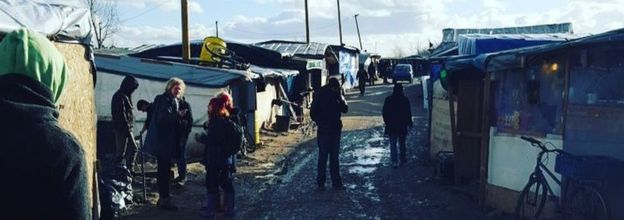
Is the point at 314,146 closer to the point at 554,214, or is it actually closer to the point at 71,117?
the point at 554,214

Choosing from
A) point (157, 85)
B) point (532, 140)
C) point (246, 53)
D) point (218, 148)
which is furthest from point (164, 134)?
point (246, 53)

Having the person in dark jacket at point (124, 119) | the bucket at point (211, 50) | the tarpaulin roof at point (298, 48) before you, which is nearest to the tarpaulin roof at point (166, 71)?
the bucket at point (211, 50)

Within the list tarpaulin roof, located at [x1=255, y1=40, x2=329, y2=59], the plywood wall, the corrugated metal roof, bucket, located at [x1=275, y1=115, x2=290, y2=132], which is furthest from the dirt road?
the corrugated metal roof

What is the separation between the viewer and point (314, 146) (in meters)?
17.2

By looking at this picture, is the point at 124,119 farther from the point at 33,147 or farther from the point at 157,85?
the point at 33,147

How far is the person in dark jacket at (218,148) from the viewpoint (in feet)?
27.9

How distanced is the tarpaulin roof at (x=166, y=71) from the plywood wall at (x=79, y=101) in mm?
6993

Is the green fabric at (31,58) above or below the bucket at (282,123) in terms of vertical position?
above

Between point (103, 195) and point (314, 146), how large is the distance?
9.75 meters

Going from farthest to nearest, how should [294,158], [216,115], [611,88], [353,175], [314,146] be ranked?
[314,146] < [294,158] < [353,175] < [216,115] < [611,88]

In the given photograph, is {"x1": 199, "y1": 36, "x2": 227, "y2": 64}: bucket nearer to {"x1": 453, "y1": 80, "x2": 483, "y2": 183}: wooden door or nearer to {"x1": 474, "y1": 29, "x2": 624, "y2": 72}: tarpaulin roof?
{"x1": 453, "y1": 80, "x2": 483, "y2": 183}: wooden door

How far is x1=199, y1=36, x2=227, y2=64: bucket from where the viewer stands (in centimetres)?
1766

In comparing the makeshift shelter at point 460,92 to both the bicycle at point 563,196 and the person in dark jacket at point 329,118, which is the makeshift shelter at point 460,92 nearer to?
the person in dark jacket at point 329,118

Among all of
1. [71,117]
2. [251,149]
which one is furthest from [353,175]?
[71,117]
